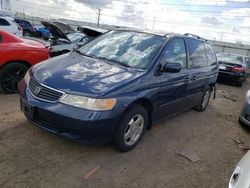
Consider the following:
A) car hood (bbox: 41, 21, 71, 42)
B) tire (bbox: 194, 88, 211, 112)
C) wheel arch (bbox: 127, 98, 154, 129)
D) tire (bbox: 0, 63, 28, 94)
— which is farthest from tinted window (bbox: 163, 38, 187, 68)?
car hood (bbox: 41, 21, 71, 42)

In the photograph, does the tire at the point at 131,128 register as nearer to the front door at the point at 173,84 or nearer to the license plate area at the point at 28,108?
the front door at the point at 173,84

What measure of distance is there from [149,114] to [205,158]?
1.15 m

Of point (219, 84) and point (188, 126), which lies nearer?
point (188, 126)

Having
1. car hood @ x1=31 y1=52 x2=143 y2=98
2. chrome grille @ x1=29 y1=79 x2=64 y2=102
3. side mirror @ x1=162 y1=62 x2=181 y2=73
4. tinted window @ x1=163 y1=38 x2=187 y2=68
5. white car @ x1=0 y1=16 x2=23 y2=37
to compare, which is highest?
tinted window @ x1=163 y1=38 x2=187 y2=68

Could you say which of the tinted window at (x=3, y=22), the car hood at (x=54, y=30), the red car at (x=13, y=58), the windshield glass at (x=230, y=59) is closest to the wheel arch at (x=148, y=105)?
the red car at (x=13, y=58)

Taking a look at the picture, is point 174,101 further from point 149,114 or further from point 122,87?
point 122,87

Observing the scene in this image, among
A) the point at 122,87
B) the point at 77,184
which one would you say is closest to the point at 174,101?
the point at 122,87

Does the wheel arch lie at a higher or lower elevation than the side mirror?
lower

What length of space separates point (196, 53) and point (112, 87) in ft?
9.17

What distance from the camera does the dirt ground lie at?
2.94 m

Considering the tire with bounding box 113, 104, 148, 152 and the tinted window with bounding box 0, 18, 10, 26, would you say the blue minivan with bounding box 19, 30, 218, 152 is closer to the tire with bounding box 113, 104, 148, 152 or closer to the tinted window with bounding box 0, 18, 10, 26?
the tire with bounding box 113, 104, 148, 152

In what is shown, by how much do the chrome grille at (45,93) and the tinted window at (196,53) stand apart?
2.85m

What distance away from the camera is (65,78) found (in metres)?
3.27

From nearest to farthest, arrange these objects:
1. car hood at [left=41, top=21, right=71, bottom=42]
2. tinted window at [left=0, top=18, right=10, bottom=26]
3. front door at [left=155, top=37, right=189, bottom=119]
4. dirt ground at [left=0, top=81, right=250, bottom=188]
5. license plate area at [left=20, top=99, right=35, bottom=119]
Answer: dirt ground at [left=0, top=81, right=250, bottom=188] < license plate area at [left=20, top=99, right=35, bottom=119] < front door at [left=155, top=37, right=189, bottom=119] < car hood at [left=41, top=21, right=71, bottom=42] < tinted window at [left=0, top=18, right=10, bottom=26]
